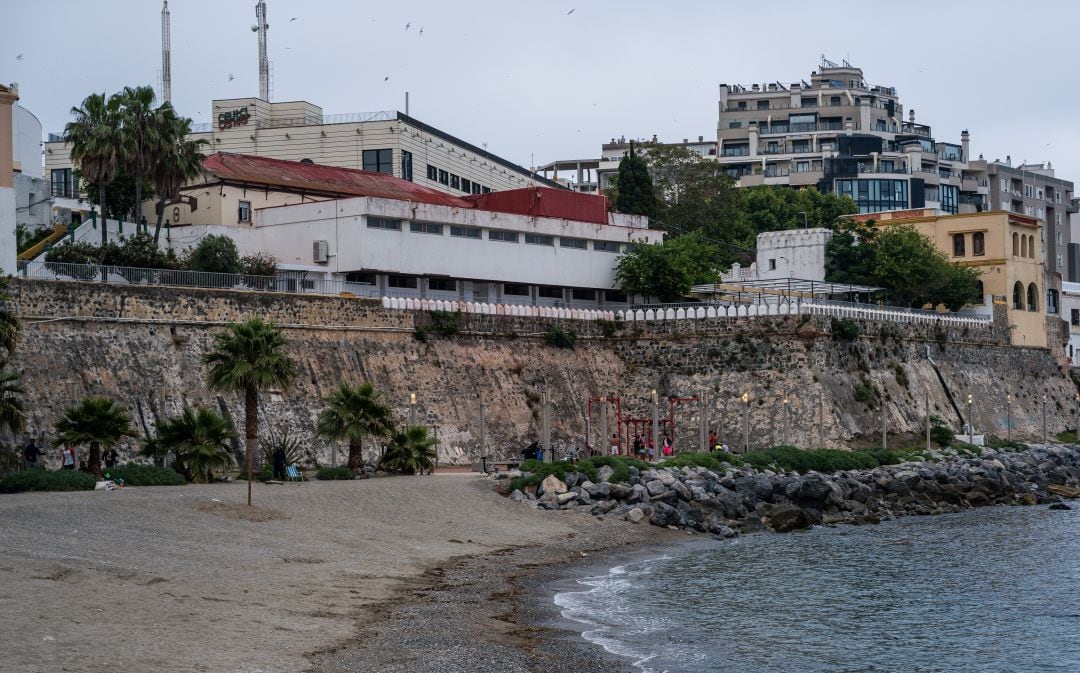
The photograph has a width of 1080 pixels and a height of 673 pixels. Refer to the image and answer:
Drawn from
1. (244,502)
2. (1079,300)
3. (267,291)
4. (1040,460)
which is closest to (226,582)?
(244,502)

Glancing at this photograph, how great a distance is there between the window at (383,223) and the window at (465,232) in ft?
10.7

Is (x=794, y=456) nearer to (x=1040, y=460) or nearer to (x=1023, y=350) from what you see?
(x=1040, y=460)

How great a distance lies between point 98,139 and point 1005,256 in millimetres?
53505

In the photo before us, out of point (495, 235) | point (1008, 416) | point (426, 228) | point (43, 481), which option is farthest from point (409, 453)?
point (1008, 416)

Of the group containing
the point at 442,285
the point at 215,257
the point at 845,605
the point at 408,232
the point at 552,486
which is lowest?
the point at 845,605

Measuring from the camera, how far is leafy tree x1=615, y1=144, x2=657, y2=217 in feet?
287

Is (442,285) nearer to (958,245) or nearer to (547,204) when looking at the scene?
(547,204)

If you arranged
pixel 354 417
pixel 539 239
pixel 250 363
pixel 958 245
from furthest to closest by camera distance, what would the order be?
pixel 958 245, pixel 539 239, pixel 354 417, pixel 250 363

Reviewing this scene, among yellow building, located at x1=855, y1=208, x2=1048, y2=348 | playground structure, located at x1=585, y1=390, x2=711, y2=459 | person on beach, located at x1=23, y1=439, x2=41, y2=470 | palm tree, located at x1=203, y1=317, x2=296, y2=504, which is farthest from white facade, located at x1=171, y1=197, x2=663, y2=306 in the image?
yellow building, located at x1=855, y1=208, x2=1048, y2=348

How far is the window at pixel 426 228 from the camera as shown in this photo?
62844mm

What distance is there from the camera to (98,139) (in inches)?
2142

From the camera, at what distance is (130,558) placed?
90.1 ft

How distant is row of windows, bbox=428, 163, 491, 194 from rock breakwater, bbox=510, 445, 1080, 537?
120ft

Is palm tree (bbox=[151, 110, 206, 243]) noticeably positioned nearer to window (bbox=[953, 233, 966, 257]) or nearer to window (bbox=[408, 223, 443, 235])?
window (bbox=[408, 223, 443, 235])
